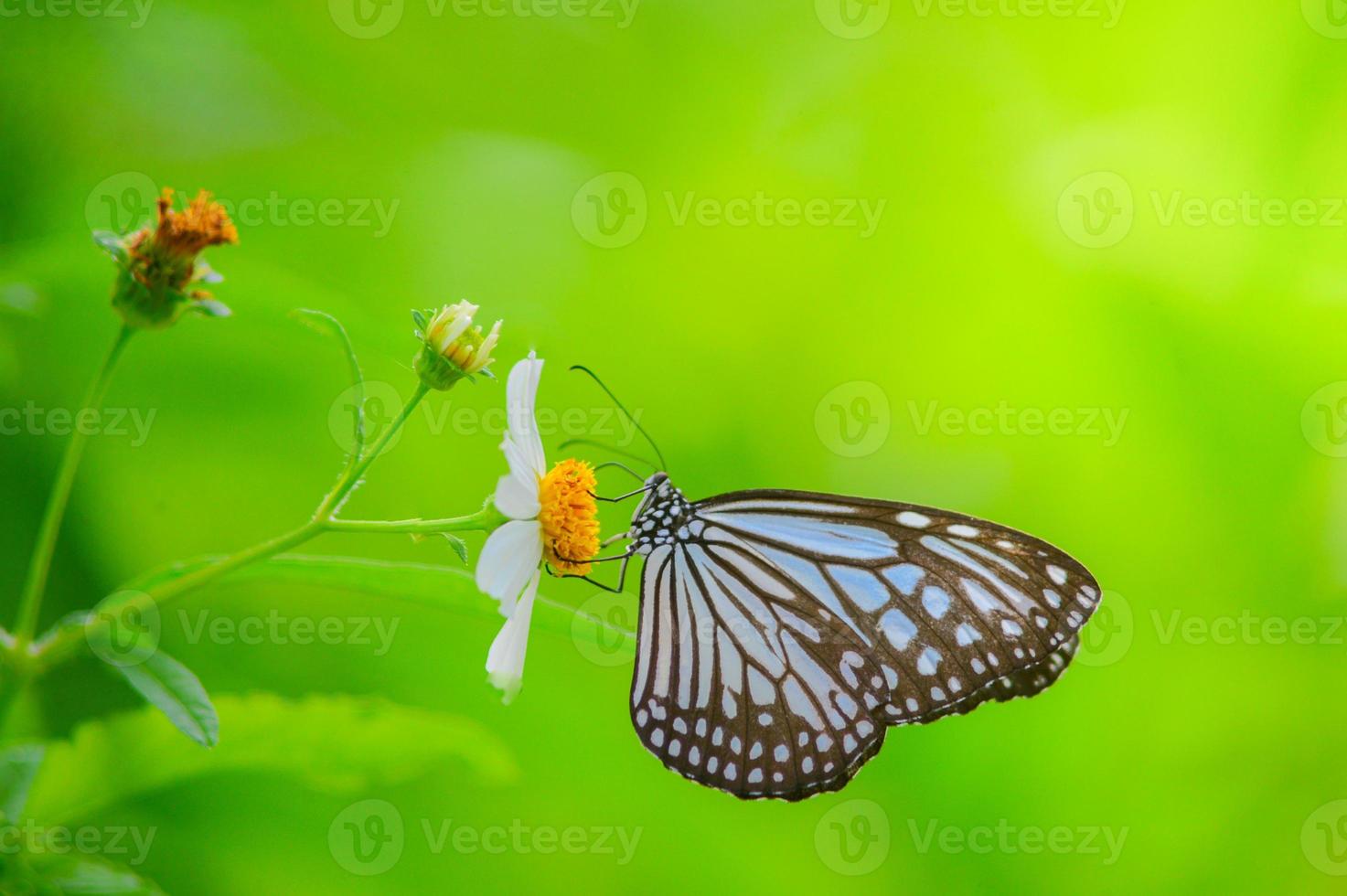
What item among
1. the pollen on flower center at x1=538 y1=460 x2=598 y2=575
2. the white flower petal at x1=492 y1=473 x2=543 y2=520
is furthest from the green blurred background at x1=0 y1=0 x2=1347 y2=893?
the white flower petal at x1=492 y1=473 x2=543 y2=520

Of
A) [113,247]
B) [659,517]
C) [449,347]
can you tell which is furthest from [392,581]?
[659,517]

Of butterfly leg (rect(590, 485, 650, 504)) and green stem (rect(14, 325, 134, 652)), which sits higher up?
butterfly leg (rect(590, 485, 650, 504))

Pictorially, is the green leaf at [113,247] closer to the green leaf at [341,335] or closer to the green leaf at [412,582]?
the green leaf at [341,335]

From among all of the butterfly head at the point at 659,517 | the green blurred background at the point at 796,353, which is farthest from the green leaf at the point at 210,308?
the butterfly head at the point at 659,517

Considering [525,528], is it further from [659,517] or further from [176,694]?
[659,517]

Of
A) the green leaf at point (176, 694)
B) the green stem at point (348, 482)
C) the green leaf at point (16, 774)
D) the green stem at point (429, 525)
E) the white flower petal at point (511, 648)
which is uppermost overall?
the green stem at point (348, 482)

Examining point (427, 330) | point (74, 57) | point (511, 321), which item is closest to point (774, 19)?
point (511, 321)

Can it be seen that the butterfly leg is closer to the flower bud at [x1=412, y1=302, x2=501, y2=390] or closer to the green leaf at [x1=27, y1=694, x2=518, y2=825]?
the flower bud at [x1=412, y1=302, x2=501, y2=390]

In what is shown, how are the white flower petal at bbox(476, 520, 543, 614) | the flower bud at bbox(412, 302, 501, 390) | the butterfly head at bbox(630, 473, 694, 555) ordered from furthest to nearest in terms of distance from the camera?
1. the butterfly head at bbox(630, 473, 694, 555)
2. the flower bud at bbox(412, 302, 501, 390)
3. the white flower petal at bbox(476, 520, 543, 614)
